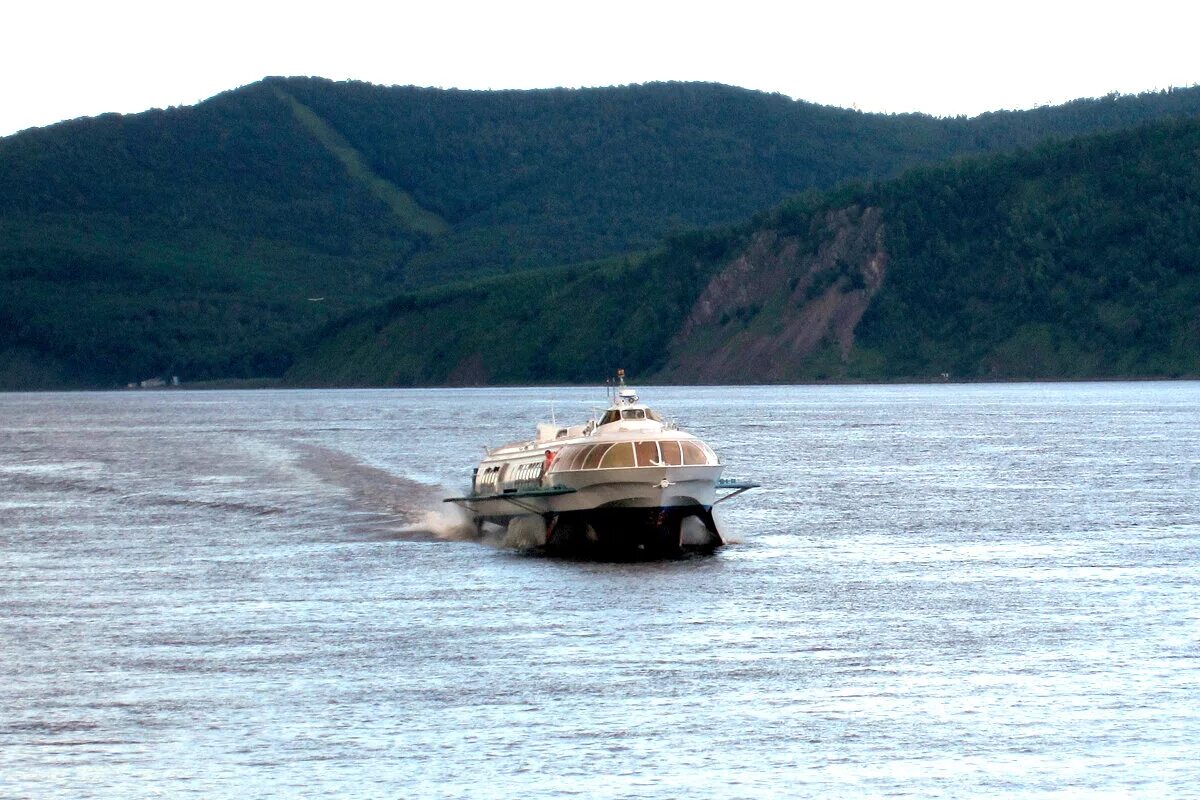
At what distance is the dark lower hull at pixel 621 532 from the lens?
5341 cm

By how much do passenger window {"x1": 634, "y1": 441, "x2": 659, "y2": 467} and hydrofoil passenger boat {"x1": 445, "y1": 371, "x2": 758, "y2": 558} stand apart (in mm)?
26

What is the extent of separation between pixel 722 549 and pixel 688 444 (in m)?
4.96

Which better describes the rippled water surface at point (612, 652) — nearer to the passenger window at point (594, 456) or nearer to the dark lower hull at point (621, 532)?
the dark lower hull at point (621, 532)

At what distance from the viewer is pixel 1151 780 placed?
26734mm

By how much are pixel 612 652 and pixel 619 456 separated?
1508 cm

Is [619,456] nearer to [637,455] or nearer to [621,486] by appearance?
[637,455]

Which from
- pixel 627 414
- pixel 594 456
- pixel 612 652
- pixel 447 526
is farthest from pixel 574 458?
pixel 612 652

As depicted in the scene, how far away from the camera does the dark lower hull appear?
53.4m

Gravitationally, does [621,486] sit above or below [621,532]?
above

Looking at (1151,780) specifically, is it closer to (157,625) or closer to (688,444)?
(157,625)

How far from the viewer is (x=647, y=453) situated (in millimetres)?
52281

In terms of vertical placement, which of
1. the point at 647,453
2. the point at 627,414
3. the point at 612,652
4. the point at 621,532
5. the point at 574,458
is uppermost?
the point at 627,414

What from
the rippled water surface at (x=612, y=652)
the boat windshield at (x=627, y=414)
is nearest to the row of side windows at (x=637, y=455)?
the boat windshield at (x=627, y=414)

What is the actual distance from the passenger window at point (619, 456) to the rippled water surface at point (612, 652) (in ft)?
9.42
